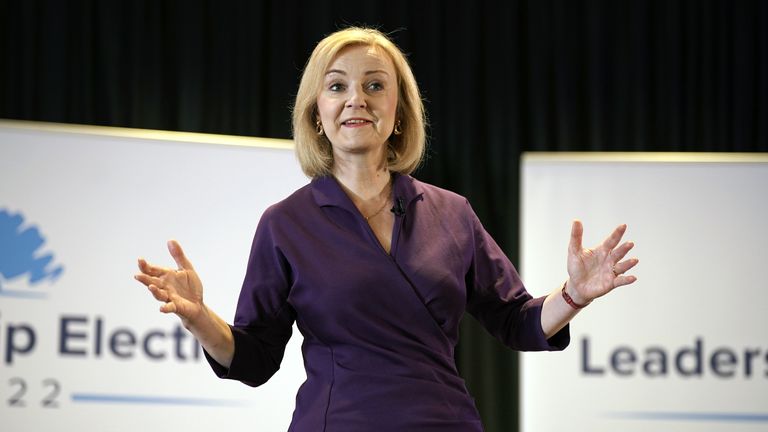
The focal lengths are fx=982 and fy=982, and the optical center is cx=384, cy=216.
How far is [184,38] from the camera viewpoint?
448 centimetres

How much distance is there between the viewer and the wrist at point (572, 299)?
6.19ft

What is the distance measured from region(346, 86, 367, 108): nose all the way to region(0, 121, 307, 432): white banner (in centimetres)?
203

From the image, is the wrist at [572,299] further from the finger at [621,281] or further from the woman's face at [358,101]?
the woman's face at [358,101]

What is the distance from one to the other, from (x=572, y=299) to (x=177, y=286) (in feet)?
2.46

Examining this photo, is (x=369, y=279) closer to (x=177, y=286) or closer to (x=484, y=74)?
(x=177, y=286)

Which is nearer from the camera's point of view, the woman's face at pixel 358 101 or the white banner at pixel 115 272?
the woman's face at pixel 358 101

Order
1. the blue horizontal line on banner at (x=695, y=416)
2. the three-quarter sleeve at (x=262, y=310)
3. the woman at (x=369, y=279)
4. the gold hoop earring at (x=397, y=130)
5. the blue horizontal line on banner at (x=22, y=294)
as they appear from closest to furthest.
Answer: the woman at (x=369, y=279), the three-quarter sleeve at (x=262, y=310), the gold hoop earring at (x=397, y=130), the blue horizontal line on banner at (x=22, y=294), the blue horizontal line on banner at (x=695, y=416)

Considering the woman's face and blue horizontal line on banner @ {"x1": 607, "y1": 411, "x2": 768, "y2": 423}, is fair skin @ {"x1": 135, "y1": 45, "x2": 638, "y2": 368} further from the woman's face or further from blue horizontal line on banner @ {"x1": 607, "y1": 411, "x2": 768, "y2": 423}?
blue horizontal line on banner @ {"x1": 607, "y1": 411, "x2": 768, "y2": 423}

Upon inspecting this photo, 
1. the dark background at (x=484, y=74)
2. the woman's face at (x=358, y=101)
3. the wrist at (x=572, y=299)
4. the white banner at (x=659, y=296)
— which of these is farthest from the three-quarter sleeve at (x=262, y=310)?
the dark background at (x=484, y=74)

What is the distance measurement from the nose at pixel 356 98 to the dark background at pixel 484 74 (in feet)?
8.60

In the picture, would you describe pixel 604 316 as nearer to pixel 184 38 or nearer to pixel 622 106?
pixel 622 106

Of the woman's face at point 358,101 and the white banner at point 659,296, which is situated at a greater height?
the woman's face at point 358,101

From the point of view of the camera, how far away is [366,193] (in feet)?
6.59

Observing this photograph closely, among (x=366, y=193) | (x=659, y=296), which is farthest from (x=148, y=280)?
(x=659, y=296)
